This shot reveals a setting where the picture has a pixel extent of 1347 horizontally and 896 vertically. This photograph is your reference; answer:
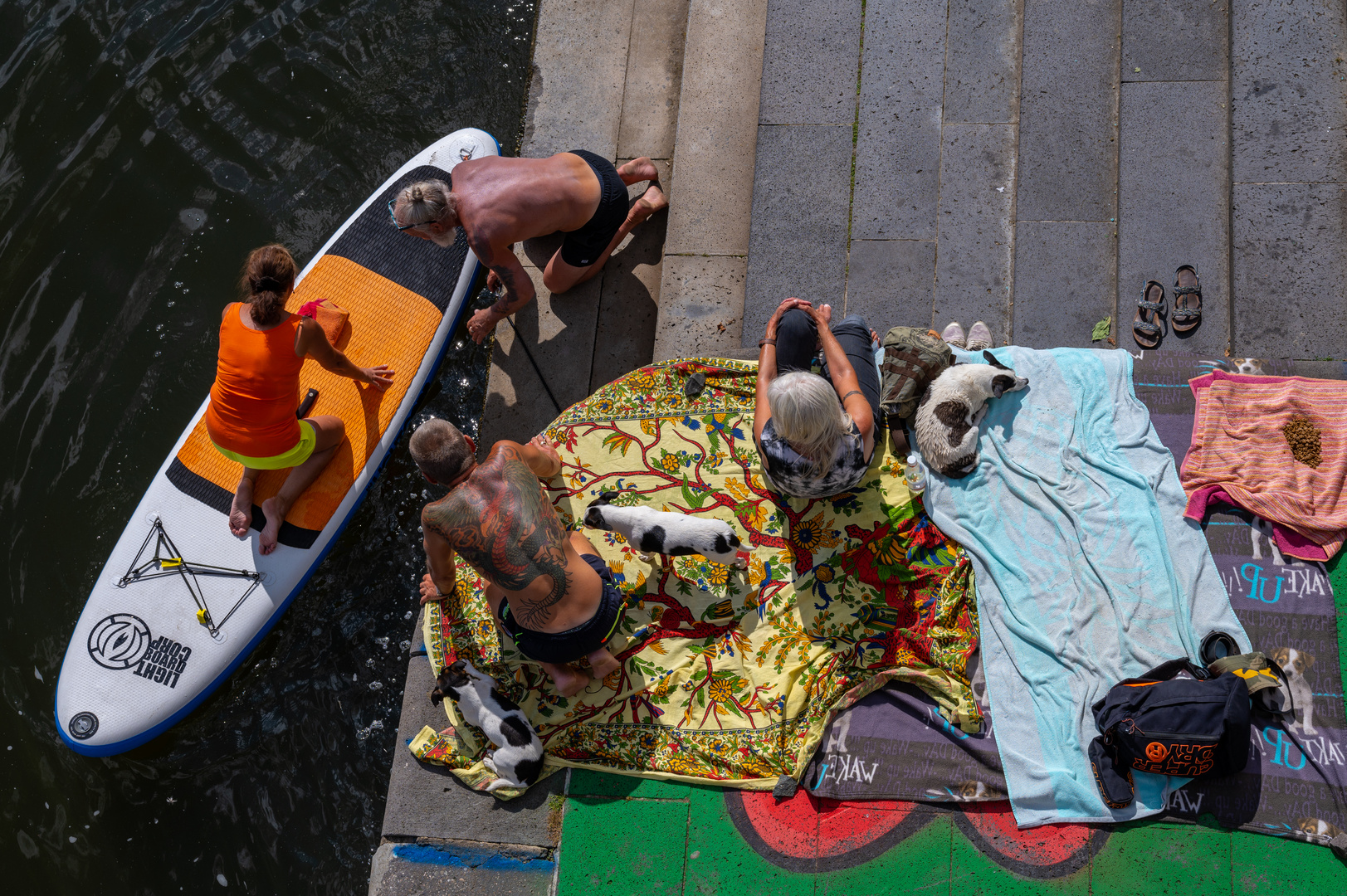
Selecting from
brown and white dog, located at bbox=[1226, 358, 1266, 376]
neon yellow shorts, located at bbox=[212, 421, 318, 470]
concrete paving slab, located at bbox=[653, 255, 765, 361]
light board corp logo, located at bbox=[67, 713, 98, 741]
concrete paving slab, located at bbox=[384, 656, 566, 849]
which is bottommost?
concrete paving slab, located at bbox=[384, 656, 566, 849]

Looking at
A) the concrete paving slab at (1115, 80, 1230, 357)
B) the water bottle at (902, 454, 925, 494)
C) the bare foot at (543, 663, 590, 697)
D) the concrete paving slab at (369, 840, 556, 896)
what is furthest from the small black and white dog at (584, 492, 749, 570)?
the concrete paving slab at (1115, 80, 1230, 357)

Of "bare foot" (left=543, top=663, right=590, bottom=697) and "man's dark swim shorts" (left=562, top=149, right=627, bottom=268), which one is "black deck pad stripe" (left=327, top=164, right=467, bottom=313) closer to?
"man's dark swim shorts" (left=562, top=149, right=627, bottom=268)

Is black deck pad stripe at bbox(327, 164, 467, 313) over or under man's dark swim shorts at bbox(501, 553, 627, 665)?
over

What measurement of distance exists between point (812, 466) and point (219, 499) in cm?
360

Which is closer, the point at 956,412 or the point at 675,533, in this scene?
the point at 675,533

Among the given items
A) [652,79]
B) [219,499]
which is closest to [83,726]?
[219,499]

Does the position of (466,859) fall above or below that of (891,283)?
below

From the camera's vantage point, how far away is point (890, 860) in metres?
3.92

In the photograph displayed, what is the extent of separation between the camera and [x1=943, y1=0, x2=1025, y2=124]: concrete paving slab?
508 cm

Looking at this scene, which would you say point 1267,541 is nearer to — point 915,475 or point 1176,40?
point 915,475

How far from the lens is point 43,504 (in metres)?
5.78

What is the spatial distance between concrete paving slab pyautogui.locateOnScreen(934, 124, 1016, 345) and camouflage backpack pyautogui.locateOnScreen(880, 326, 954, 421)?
55cm

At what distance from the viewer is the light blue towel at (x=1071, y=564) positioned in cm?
390

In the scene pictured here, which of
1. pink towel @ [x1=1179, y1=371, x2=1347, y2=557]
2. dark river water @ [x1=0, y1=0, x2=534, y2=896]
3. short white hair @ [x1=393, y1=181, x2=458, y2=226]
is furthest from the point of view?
dark river water @ [x1=0, y1=0, x2=534, y2=896]
